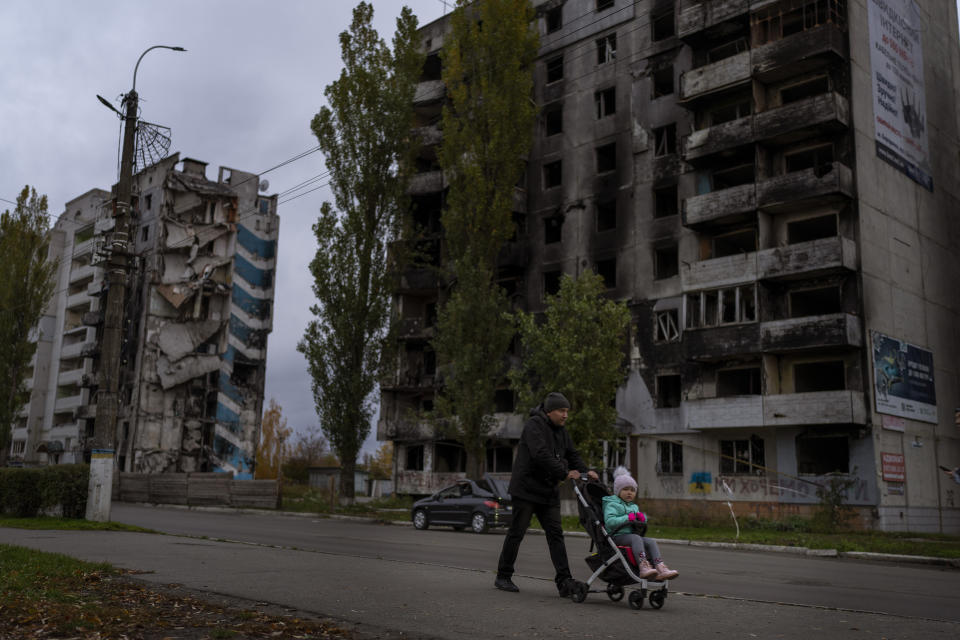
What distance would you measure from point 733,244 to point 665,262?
314cm

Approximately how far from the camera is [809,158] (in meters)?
35.0

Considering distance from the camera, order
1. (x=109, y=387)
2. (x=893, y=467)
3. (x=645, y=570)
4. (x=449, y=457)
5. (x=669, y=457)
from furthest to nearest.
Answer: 1. (x=449, y=457)
2. (x=669, y=457)
3. (x=893, y=467)
4. (x=109, y=387)
5. (x=645, y=570)

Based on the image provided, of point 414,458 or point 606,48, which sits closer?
point 606,48

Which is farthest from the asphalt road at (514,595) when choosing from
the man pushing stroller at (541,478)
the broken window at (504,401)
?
the broken window at (504,401)

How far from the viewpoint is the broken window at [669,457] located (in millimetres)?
35719

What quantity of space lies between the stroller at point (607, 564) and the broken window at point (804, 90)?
30835mm

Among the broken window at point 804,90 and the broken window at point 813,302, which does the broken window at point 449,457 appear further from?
the broken window at point 804,90

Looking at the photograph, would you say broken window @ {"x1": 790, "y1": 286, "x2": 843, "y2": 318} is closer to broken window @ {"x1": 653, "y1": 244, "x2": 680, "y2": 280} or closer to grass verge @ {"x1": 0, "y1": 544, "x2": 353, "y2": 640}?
broken window @ {"x1": 653, "y1": 244, "x2": 680, "y2": 280}

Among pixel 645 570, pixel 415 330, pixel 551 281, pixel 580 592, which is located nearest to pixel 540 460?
pixel 580 592

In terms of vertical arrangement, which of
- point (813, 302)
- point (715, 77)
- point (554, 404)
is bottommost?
point (554, 404)

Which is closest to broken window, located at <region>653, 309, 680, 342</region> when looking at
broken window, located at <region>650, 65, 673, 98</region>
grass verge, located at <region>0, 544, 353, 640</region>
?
broken window, located at <region>650, 65, 673, 98</region>

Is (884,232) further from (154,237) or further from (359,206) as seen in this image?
(154,237)

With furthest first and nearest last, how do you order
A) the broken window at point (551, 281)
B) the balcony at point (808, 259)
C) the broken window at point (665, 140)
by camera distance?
the broken window at point (551, 281)
the broken window at point (665, 140)
the balcony at point (808, 259)

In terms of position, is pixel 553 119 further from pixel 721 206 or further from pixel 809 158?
pixel 809 158
